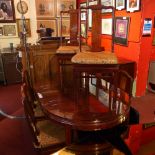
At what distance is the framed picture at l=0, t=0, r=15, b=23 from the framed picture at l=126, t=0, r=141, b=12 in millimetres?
3330

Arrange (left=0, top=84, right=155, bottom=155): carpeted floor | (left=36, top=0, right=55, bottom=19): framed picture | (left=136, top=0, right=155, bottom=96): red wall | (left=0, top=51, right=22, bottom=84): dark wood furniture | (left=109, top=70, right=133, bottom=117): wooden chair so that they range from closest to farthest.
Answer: (left=109, top=70, right=133, bottom=117): wooden chair → (left=0, top=84, right=155, bottom=155): carpeted floor → (left=136, top=0, right=155, bottom=96): red wall → (left=0, top=51, right=22, bottom=84): dark wood furniture → (left=36, top=0, right=55, bottom=19): framed picture

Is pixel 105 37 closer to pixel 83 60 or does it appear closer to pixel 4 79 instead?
pixel 83 60

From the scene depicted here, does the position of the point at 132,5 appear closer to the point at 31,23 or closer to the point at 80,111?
the point at 80,111

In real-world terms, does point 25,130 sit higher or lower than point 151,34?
lower

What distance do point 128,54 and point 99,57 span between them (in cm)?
103

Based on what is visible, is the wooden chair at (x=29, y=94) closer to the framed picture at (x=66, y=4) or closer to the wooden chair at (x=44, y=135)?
the wooden chair at (x=44, y=135)

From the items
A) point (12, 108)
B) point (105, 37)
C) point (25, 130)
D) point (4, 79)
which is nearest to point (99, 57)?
point (105, 37)

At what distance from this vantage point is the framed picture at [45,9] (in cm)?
489

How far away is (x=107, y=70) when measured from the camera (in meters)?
1.72

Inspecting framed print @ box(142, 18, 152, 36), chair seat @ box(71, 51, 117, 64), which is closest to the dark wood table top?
chair seat @ box(71, 51, 117, 64)

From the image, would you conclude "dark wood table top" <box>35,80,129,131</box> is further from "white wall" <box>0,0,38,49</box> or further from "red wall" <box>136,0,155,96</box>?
"white wall" <box>0,0,38,49</box>

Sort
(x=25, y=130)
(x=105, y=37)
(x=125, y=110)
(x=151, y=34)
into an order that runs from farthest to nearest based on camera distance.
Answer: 1. (x=105, y=37)
2. (x=25, y=130)
3. (x=151, y=34)
4. (x=125, y=110)

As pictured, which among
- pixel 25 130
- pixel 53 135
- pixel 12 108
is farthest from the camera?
pixel 12 108

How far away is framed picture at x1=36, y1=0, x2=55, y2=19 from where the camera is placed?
193 inches
